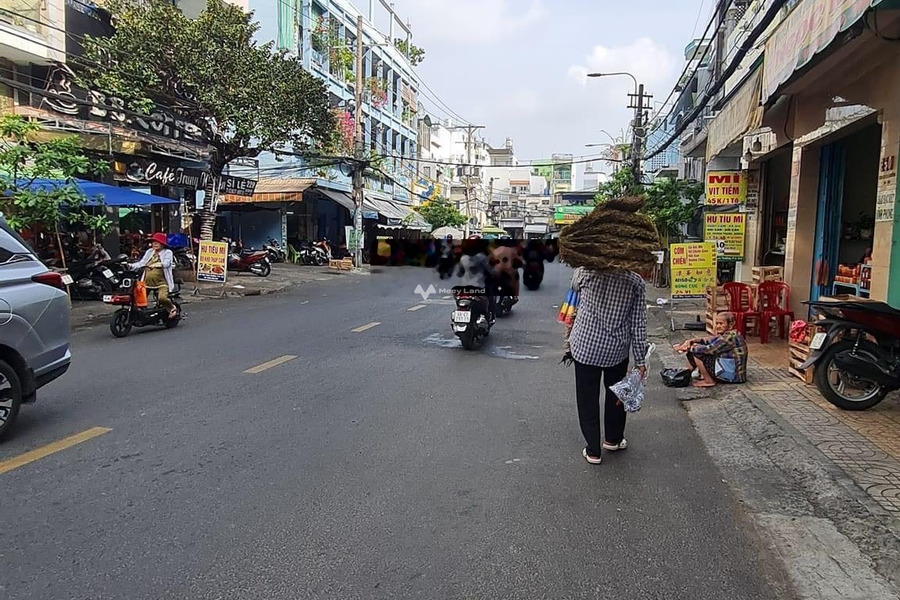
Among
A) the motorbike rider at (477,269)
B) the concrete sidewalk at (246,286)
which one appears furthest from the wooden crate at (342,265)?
the motorbike rider at (477,269)

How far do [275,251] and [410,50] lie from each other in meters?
18.1

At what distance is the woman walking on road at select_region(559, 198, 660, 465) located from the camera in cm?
460

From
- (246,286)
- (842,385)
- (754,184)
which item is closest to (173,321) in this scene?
(246,286)

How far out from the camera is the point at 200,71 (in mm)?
16984

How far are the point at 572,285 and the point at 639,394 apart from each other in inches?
38.3

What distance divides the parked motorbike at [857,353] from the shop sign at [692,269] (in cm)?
470

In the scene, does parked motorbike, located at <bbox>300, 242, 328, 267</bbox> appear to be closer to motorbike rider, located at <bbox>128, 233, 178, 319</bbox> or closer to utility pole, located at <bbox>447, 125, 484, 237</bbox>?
motorbike rider, located at <bbox>128, 233, 178, 319</bbox>

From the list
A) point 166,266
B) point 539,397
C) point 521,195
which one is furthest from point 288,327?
point 521,195

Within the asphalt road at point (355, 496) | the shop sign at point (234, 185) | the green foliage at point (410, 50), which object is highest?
the green foliage at point (410, 50)

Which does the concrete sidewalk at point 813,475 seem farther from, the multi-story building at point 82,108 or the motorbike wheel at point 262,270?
the motorbike wheel at point 262,270

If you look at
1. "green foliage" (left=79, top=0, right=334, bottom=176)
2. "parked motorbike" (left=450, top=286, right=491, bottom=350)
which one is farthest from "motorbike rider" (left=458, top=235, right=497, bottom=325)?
"green foliage" (left=79, top=0, right=334, bottom=176)

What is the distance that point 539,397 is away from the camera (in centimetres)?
687

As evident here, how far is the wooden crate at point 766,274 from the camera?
1012 cm

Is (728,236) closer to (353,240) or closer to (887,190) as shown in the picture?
(887,190)
